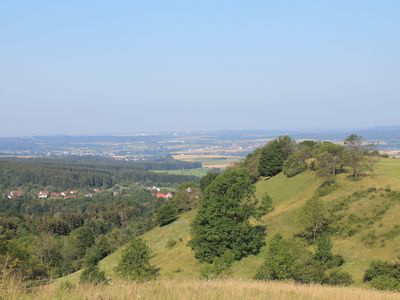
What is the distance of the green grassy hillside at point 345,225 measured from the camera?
107 ft

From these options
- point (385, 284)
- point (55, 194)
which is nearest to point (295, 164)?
point (385, 284)

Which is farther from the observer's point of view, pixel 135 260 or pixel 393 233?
pixel 135 260

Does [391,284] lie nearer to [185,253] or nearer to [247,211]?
[247,211]

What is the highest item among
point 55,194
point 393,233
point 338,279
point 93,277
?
point 93,277

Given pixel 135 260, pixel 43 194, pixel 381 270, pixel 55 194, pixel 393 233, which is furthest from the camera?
pixel 55 194

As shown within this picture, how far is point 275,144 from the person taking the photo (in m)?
Answer: 74.2

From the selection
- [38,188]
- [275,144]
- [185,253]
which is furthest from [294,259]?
[38,188]

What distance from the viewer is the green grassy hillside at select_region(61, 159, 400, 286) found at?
32.6 metres

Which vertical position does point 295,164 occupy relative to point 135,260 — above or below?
above

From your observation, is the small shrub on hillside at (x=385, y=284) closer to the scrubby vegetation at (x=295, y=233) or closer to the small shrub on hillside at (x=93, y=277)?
the scrubby vegetation at (x=295, y=233)

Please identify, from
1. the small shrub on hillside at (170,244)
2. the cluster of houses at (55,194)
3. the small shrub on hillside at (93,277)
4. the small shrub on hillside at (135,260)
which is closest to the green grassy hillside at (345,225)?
the small shrub on hillside at (170,244)

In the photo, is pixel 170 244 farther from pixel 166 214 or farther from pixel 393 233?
pixel 393 233

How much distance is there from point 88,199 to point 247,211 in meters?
117

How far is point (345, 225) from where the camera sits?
38031mm
